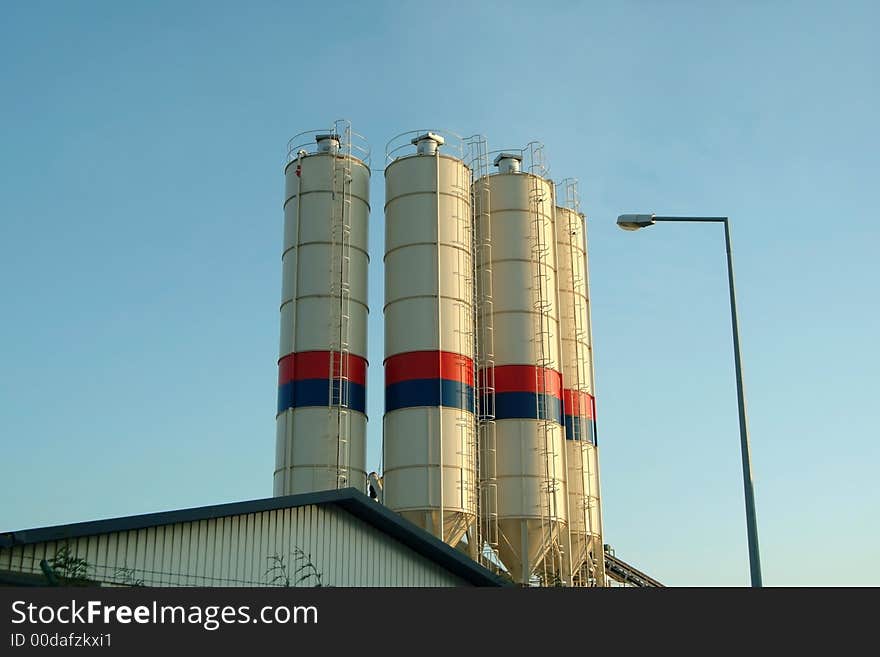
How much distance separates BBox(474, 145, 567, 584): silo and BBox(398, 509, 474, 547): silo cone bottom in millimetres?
1897

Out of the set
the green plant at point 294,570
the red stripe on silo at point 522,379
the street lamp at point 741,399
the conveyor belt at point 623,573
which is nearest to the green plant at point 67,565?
the green plant at point 294,570

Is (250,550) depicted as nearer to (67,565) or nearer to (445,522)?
(67,565)

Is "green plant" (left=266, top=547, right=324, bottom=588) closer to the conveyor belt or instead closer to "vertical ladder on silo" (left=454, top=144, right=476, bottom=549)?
"vertical ladder on silo" (left=454, top=144, right=476, bottom=549)

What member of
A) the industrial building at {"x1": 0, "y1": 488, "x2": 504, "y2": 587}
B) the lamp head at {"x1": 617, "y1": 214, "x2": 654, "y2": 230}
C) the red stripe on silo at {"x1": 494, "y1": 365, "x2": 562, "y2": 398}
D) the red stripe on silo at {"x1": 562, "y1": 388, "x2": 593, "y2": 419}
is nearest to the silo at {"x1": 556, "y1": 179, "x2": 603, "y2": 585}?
the red stripe on silo at {"x1": 562, "y1": 388, "x2": 593, "y2": 419}

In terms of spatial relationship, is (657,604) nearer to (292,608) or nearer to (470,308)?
(292,608)

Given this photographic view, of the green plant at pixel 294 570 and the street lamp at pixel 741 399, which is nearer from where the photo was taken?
the street lamp at pixel 741 399

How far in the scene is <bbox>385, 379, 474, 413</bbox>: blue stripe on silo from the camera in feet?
130

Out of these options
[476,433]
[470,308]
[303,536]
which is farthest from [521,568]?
[303,536]

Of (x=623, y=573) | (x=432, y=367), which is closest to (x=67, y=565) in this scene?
(x=432, y=367)

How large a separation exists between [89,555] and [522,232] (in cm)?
2720

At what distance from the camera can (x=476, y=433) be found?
40188mm

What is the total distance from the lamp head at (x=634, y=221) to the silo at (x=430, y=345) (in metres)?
18.3

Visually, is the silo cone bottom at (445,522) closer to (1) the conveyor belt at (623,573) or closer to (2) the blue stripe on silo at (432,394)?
(2) the blue stripe on silo at (432,394)

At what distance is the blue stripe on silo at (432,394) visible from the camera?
39.5 m
